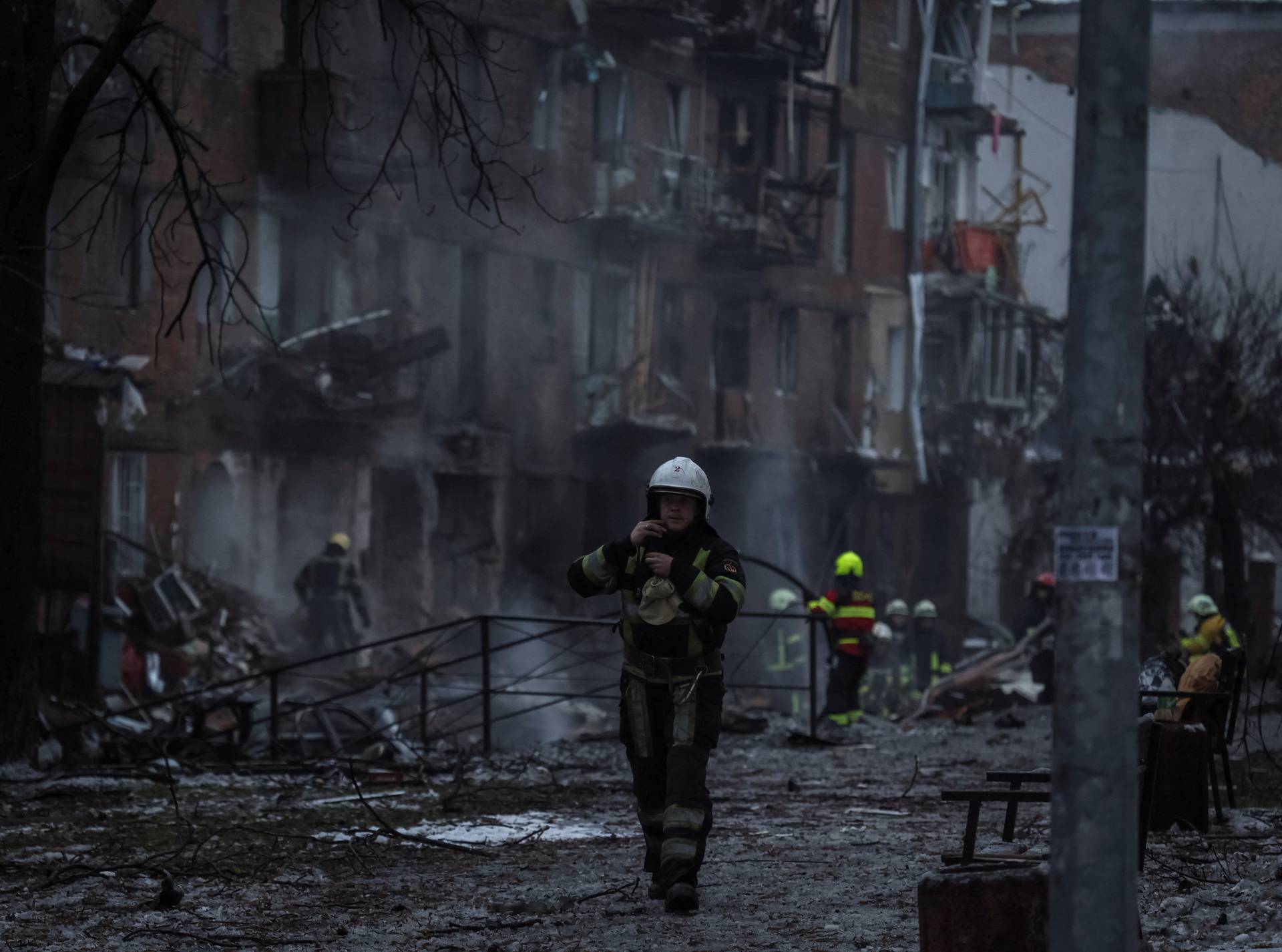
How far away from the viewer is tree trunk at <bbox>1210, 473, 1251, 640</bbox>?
3053cm

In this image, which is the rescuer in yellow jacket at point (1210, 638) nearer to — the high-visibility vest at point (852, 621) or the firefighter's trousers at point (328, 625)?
the high-visibility vest at point (852, 621)

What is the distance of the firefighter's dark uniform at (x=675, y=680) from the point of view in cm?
791

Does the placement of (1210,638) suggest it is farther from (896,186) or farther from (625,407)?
(896,186)

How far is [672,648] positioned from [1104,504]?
3.71 m

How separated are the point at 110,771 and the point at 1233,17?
37806 mm

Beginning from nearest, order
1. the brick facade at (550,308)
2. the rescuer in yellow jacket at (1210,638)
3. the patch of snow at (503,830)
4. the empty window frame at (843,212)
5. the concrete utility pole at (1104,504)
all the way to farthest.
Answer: the concrete utility pole at (1104,504) < the patch of snow at (503,830) < the rescuer in yellow jacket at (1210,638) < the brick facade at (550,308) < the empty window frame at (843,212)

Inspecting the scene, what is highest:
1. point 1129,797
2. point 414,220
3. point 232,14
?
point 232,14

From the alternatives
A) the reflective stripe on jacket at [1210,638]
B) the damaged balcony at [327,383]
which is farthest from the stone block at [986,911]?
the damaged balcony at [327,383]

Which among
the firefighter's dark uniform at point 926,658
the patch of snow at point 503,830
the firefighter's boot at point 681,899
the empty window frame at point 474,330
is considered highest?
the empty window frame at point 474,330

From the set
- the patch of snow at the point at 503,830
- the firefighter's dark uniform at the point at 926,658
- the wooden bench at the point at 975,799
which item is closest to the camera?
the wooden bench at the point at 975,799

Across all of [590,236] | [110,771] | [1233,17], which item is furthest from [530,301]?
[110,771]

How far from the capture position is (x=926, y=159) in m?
45.5

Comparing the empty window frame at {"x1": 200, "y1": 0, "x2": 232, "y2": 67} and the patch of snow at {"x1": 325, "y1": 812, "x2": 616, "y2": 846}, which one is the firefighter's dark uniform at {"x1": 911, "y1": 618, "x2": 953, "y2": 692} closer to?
the empty window frame at {"x1": 200, "y1": 0, "x2": 232, "y2": 67}

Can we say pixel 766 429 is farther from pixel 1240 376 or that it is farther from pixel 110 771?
pixel 110 771
